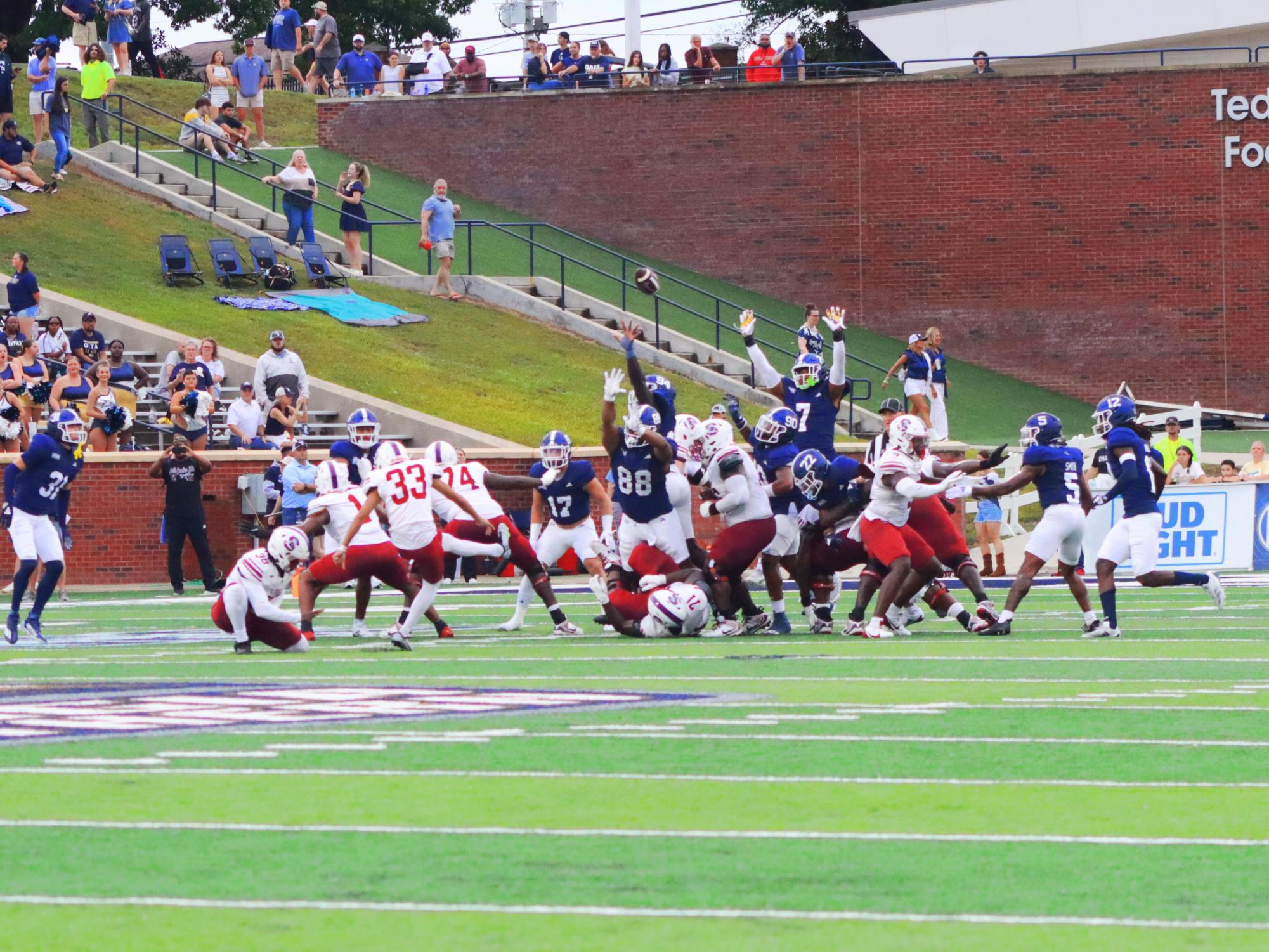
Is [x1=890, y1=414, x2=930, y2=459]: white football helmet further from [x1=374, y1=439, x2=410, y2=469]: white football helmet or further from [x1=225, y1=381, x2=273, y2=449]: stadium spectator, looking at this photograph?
[x1=225, y1=381, x2=273, y2=449]: stadium spectator

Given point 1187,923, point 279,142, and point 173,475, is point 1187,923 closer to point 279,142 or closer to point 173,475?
point 173,475

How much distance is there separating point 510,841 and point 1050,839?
1.95 m

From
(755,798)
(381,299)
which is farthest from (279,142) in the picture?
(755,798)

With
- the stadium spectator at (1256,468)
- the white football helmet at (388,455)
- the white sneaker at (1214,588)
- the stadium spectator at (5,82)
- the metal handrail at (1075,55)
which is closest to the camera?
the white football helmet at (388,455)

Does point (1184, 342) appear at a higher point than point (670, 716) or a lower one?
higher

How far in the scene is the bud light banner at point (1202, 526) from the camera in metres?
23.0

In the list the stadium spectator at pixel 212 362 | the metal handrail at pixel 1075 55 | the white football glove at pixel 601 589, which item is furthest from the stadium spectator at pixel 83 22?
the white football glove at pixel 601 589

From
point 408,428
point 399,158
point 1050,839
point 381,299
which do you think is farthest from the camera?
point 399,158

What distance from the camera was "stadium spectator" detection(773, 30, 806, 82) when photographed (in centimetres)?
3772

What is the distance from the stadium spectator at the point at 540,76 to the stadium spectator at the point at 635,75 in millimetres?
1249

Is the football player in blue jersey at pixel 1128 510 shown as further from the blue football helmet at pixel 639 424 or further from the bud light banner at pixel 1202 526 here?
the bud light banner at pixel 1202 526

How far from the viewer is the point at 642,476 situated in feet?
51.8

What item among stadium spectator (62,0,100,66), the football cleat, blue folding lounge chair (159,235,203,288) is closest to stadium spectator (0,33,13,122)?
blue folding lounge chair (159,235,203,288)

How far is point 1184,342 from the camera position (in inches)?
1432
